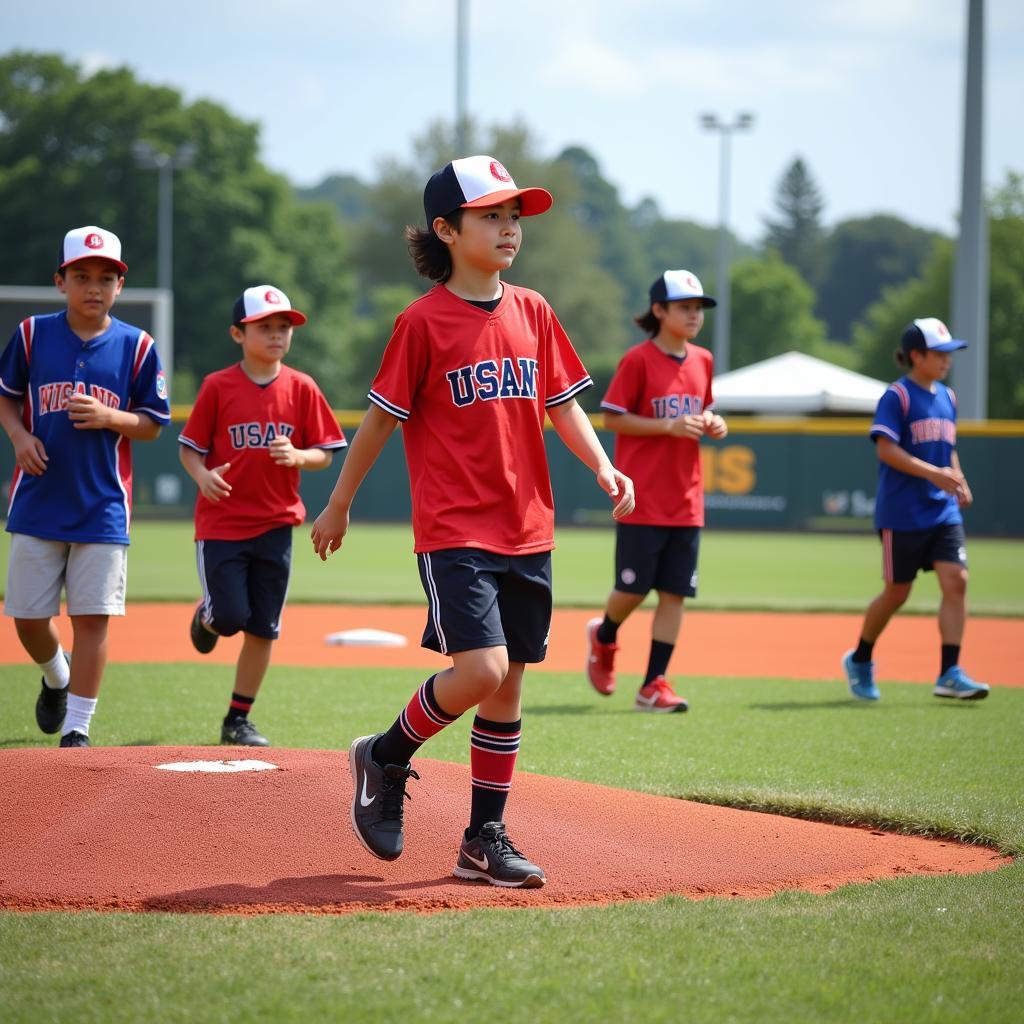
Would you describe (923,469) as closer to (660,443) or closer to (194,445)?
(660,443)

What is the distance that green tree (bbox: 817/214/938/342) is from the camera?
379 ft

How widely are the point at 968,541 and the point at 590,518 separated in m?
6.75

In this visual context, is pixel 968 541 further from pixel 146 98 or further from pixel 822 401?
pixel 146 98

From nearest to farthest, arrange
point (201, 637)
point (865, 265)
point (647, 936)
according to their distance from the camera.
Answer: point (647, 936), point (201, 637), point (865, 265)

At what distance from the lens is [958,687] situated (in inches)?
331

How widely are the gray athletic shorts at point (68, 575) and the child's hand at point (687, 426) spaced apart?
3095mm

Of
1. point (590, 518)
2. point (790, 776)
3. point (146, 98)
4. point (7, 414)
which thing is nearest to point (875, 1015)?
point (790, 776)

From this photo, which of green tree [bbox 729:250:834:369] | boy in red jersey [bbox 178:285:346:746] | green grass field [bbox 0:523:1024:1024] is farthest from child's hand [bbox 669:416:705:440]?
green tree [bbox 729:250:834:369]

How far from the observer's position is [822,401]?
29719mm

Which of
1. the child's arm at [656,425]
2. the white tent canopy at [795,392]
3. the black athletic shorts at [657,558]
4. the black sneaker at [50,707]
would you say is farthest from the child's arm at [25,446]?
the white tent canopy at [795,392]

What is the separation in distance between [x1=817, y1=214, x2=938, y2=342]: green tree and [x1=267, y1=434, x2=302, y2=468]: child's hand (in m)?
113

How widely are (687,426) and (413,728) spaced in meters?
3.85

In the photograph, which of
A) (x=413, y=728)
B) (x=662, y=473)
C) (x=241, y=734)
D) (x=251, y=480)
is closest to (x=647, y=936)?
(x=413, y=728)

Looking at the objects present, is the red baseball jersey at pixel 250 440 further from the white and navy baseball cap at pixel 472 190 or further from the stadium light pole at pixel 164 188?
the stadium light pole at pixel 164 188
